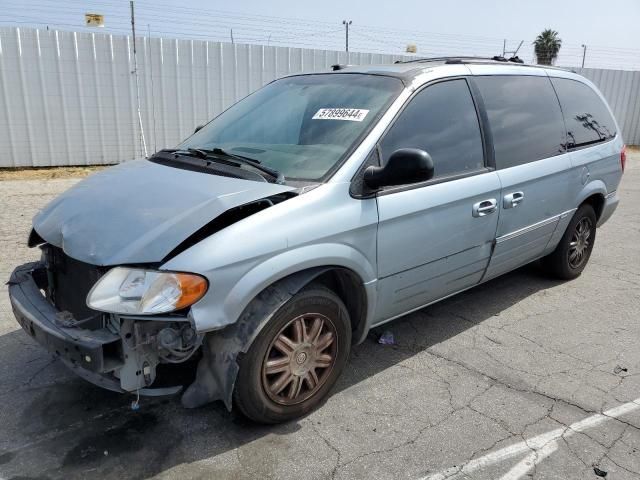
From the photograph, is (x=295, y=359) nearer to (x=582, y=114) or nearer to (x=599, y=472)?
(x=599, y=472)

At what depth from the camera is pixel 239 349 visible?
2488mm

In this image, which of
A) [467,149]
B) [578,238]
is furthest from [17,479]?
[578,238]

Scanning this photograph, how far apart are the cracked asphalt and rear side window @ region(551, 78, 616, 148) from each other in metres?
1.67

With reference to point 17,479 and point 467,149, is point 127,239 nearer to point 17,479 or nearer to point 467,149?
point 17,479

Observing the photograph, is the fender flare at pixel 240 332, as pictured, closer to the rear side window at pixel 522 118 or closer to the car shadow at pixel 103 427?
the car shadow at pixel 103 427

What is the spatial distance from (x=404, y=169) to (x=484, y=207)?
109 cm

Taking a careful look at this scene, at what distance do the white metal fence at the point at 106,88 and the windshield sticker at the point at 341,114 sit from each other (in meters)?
8.41

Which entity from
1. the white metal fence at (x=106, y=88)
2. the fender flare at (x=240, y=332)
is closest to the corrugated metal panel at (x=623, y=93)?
the white metal fence at (x=106, y=88)

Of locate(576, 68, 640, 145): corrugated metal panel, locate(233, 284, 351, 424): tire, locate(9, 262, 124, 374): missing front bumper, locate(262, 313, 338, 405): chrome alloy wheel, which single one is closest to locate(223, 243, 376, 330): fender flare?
locate(233, 284, 351, 424): tire

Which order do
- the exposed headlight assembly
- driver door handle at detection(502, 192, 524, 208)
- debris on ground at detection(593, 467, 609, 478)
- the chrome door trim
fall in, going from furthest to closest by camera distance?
the chrome door trim → driver door handle at detection(502, 192, 524, 208) → debris on ground at detection(593, 467, 609, 478) → the exposed headlight assembly

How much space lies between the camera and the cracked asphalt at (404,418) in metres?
2.55

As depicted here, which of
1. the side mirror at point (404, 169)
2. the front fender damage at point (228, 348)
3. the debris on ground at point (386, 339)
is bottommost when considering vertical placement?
the debris on ground at point (386, 339)

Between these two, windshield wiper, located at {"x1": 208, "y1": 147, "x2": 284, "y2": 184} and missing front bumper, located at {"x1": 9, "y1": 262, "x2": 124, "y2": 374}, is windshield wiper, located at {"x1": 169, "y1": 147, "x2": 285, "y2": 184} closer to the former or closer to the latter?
windshield wiper, located at {"x1": 208, "y1": 147, "x2": 284, "y2": 184}

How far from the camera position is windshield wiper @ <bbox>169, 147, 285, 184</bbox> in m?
2.90
